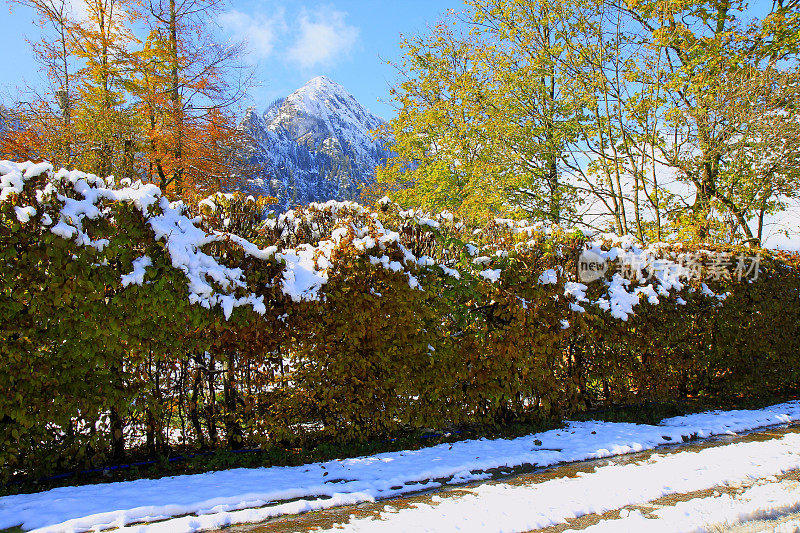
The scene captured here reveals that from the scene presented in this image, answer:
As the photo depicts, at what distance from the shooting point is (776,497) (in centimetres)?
326

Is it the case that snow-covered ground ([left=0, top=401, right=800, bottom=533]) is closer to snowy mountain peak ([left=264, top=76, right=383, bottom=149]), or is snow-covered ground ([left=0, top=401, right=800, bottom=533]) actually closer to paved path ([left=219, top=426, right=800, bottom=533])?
paved path ([left=219, top=426, right=800, bottom=533])

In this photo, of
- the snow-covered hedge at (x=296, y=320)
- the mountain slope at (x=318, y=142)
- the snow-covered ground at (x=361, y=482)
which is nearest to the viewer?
the snow-covered ground at (x=361, y=482)

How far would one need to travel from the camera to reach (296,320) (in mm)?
4355

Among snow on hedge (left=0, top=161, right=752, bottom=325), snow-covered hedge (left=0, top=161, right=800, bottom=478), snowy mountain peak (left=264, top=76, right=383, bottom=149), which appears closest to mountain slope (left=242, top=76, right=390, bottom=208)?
snowy mountain peak (left=264, top=76, right=383, bottom=149)

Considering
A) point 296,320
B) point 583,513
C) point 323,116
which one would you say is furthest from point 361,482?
point 323,116

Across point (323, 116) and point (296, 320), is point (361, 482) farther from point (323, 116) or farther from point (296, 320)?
point (323, 116)

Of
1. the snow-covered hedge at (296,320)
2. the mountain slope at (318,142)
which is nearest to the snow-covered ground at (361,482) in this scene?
the snow-covered hedge at (296,320)

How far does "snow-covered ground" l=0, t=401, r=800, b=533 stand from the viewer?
9.78ft

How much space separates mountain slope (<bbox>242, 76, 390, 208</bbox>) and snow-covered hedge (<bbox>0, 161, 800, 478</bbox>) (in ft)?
306

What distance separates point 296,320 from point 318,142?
14398 centimetres

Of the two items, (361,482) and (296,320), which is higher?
(296,320)

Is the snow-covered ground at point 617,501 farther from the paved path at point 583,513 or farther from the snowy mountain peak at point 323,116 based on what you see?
the snowy mountain peak at point 323,116

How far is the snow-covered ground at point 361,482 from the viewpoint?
2.98m

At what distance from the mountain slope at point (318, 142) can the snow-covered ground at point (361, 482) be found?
94.5 m
